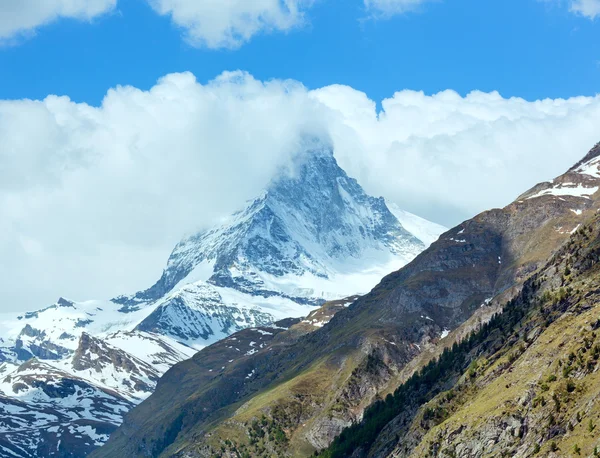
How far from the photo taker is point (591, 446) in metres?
199
